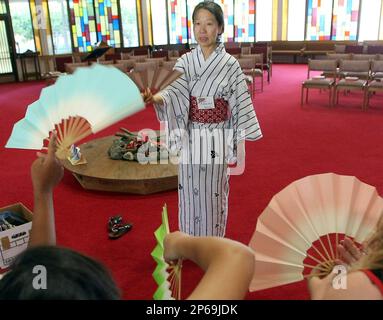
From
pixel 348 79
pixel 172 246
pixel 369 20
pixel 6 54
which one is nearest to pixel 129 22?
pixel 6 54

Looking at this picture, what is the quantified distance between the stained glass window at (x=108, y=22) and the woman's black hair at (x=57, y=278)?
12483 mm

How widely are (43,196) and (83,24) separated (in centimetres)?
1188

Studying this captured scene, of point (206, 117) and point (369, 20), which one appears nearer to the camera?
point (206, 117)

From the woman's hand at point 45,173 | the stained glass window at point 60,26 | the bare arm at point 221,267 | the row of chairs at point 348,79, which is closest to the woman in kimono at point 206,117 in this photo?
the woman's hand at point 45,173

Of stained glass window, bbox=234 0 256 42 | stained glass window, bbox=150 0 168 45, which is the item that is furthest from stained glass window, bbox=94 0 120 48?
stained glass window, bbox=234 0 256 42

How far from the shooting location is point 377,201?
4.02ft

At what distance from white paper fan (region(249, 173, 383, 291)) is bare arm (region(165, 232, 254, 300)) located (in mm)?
442

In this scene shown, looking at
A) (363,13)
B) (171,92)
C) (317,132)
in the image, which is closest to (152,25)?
(363,13)

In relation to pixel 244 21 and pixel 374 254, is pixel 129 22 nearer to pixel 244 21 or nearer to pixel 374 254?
pixel 244 21

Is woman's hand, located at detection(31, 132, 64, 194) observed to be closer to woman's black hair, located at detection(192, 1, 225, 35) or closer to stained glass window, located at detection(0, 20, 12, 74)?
woman's black hair, located at detection(192, 1, 225, 35)

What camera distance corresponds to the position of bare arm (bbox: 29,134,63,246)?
104cm

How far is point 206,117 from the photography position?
2.25 m
